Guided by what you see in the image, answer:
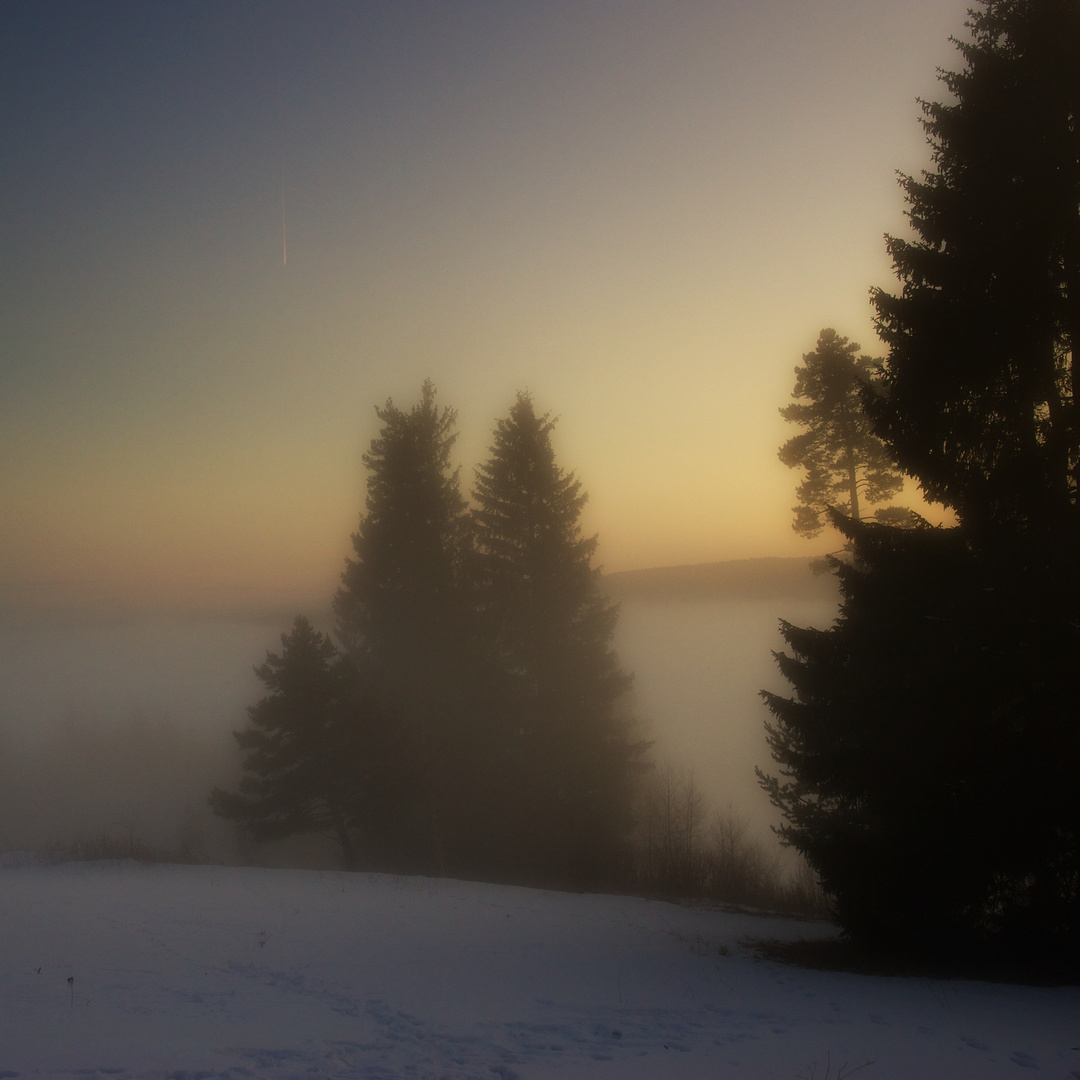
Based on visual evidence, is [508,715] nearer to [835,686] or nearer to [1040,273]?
[835,686]

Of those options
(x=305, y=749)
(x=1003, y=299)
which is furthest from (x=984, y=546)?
(x=305, y=749)

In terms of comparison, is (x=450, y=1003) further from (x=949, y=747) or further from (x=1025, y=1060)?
(x=949, y=747)

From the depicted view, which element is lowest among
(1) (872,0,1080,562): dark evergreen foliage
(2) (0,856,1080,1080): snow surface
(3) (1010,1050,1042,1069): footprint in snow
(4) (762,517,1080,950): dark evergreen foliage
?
(2) (0,856,1080,1080): snow surface

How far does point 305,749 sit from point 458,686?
208 inches

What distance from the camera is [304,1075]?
520 centimetres

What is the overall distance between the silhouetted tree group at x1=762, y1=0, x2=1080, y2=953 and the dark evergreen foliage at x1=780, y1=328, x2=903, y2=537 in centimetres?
597

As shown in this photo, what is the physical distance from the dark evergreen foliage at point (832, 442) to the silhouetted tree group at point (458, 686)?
8.36m

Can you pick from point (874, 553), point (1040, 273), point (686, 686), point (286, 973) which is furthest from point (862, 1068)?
point (686, 686)

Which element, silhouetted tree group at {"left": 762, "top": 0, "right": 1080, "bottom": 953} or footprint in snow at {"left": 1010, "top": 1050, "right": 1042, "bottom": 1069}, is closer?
footprint in snow at {"left": 1010, "top": 1050, "right": 1042, "bottom": 1069}

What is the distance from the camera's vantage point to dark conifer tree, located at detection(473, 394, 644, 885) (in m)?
20.7

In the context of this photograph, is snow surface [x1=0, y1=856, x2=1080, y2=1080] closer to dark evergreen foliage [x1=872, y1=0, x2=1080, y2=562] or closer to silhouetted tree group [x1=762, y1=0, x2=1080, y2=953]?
silhouetted tree group [x1=762, y1=0, x2=1080, y2=953]

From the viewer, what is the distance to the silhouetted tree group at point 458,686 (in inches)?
844

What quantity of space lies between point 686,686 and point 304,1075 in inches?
2251

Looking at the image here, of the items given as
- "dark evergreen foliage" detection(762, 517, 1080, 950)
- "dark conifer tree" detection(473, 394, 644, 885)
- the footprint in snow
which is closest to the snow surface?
the footprint in snow
